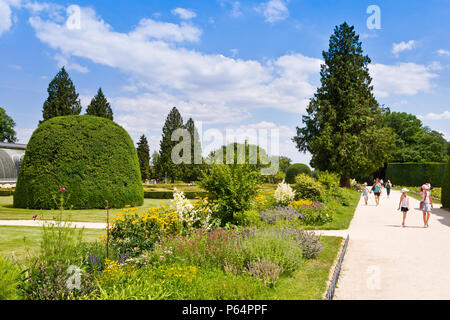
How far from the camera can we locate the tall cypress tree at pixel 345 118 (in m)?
29.5

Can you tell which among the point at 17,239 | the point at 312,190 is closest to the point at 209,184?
the point at 17,239

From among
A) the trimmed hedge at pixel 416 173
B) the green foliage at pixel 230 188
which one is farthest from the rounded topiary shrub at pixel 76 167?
the trimmed hedge at pixel 416 173

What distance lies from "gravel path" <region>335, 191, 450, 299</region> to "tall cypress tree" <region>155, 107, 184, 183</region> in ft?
125

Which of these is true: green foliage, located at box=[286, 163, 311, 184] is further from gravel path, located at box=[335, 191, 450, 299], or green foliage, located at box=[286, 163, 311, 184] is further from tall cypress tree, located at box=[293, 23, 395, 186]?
gravel path, located at box=[335, 191, 450, 299]

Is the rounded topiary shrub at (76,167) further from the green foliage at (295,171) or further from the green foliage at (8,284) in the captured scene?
the green foliage at (295,171)

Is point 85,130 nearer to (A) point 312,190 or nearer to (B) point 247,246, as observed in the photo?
(A) point 312,190

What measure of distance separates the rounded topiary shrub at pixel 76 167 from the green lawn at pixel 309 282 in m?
11.2

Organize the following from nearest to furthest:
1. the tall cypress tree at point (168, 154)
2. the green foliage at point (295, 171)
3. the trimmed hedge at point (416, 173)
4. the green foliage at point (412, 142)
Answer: the trimmed hedge at point (416, 173), the green foliage at point (295, 171), the tall cypress tree at point (168, 154), the green foliage at point (412, 142)

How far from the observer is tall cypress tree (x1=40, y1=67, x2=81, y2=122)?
40344 mm

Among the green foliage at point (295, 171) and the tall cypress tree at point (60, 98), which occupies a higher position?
the tall cypress tree at point (60, 98)

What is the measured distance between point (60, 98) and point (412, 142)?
53.3m

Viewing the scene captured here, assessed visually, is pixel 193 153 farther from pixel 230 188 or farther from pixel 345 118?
pixel 230 188

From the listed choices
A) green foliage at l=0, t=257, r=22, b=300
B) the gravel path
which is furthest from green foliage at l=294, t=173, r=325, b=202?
green foliage at l=0, t=257, r=22, b=300
